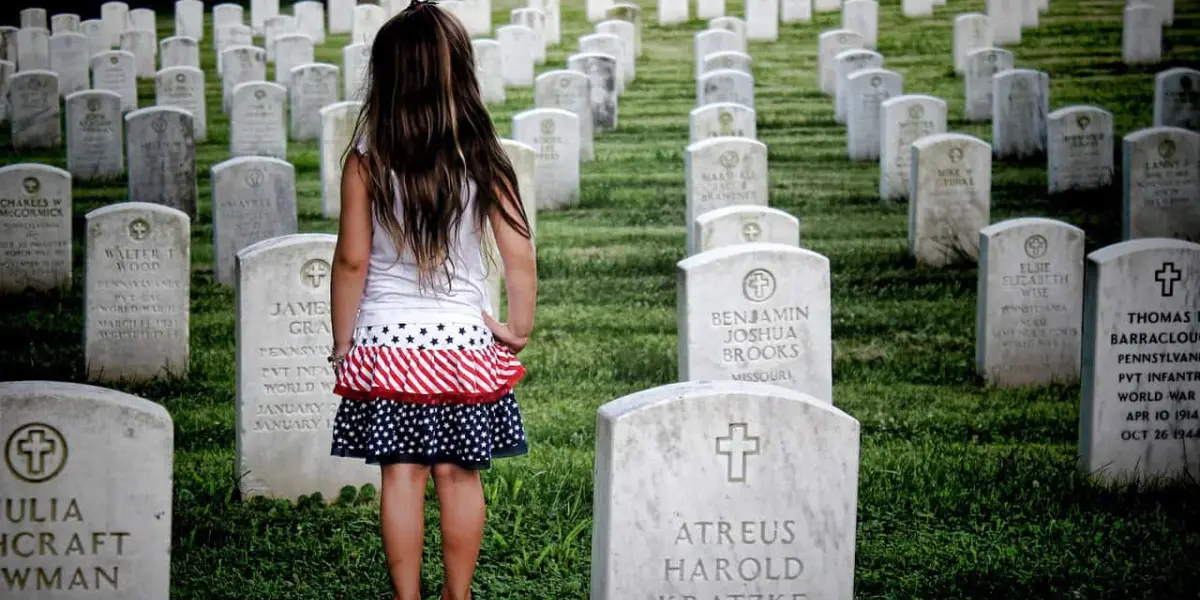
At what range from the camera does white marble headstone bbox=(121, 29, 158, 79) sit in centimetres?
2777

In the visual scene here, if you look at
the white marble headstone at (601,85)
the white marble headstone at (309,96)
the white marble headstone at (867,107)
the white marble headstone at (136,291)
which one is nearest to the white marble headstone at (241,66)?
the white marble headstone at (309,96)

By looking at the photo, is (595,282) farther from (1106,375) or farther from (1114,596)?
(1114,596)

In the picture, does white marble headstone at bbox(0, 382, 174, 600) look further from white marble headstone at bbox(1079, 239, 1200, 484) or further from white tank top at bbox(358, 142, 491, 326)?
white marble headstone at bbox(1079, 239, 1200, 484)

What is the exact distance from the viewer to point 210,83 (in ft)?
88.7

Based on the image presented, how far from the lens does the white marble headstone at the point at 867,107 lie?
63.2 ft

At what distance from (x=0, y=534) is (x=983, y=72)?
1858 cm

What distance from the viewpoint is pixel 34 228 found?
12.6 meters

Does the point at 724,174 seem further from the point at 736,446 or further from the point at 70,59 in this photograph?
the point at 70,59

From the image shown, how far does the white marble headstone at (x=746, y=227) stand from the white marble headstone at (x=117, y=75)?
1484 centimetres

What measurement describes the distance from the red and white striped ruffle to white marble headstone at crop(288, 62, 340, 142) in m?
16.7

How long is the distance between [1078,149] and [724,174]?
4856mm

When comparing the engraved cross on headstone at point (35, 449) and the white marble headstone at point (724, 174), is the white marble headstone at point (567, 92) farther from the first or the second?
the engraved cross on headstone at point (35, 449)

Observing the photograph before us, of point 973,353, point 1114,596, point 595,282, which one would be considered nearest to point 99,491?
point 1114,596

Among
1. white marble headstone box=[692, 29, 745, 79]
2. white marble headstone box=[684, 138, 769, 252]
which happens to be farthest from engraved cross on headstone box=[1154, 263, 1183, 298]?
white marble headstone box=[692, 29, 745, 79]
